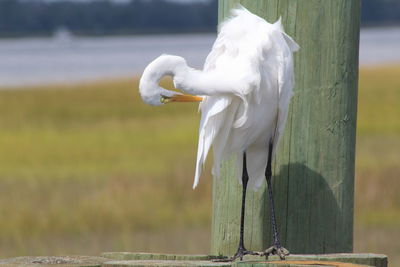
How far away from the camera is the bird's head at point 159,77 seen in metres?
4.64

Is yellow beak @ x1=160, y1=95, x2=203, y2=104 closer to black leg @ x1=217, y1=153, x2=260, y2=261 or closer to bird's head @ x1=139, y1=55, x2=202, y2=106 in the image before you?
bird's head @ x1=139, y1=55, x2=202, y2=106

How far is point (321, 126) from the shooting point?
15.8ft

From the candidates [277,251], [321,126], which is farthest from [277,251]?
[321,126]

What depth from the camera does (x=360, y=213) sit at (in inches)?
455

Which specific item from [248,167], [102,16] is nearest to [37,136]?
[248,167]

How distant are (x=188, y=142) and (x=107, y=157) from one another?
5.71 feet

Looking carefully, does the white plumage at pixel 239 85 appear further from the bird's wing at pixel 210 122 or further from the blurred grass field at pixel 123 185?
the blurred grass field at pixel 123 185

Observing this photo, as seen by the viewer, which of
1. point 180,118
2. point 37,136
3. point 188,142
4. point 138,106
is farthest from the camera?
point 138,106

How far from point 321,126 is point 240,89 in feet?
1.38

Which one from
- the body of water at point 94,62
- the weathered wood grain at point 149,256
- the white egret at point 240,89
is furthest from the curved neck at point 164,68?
the body of water at point 94,62

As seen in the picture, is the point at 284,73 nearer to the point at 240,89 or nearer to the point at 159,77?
the point at 240,89

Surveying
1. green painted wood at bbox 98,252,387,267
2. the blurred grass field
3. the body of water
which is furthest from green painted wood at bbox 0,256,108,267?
the body of water

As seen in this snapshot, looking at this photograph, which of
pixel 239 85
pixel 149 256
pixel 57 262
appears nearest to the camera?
pixel 57 262

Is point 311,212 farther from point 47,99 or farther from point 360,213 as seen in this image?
point 47,99
